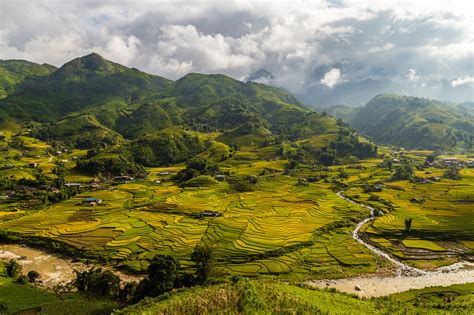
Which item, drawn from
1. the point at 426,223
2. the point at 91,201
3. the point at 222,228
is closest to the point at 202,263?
the point at 222,228

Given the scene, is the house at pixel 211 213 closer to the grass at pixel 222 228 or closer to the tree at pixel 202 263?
the grass at pixel 222 228

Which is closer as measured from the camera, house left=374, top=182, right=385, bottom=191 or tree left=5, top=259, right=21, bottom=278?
tree left=5, top=259, right=21, bottom=278

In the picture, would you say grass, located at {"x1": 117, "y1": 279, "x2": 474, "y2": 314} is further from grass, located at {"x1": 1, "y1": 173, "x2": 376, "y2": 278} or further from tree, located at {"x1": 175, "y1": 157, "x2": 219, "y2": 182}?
tree, located at {"x1": 175, "y1": 157, "x2": 219, "y2": 182}

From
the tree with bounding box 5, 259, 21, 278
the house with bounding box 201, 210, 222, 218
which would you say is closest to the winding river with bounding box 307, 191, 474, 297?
the house with bounding box 201, 210, 222, 218

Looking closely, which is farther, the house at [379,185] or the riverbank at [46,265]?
the house at [379,185]

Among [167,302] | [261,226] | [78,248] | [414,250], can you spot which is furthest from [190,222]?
[414,250]

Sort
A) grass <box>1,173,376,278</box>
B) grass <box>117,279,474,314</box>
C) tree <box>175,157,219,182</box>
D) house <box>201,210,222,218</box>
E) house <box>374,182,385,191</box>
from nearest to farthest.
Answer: grass <box>117,279,474,314</box> < grass <box>1,173,376,278</box> < house <box>201,210,222,218</box> < house <box>374,182,385,191</box> < tree <box>175,157,219,182</box>

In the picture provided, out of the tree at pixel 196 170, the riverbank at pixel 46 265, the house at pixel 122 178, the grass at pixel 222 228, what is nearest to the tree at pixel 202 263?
the grass at pixel 222 228

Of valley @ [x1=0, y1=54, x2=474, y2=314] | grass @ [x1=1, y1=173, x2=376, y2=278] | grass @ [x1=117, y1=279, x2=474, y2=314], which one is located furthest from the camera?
grass @ [x1=1, y1=173, x2=376, y2=278]
